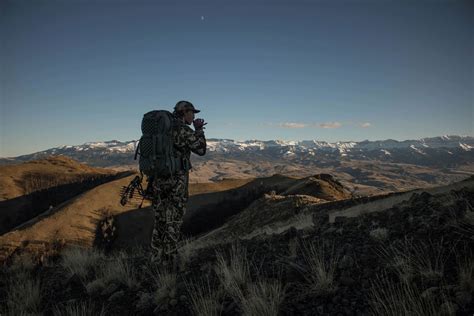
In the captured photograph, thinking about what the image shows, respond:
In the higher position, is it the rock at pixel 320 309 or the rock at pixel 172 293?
the rock at pixel 320 309

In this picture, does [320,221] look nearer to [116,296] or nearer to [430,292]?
[430,292]

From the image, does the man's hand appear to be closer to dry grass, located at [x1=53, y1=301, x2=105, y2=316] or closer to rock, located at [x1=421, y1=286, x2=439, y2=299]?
dry grass, located at [x1=53, y1=301, x2=105, y2=316]

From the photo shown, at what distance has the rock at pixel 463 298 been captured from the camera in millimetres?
2893

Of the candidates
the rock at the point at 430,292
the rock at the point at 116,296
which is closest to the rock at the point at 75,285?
the rock at the point at 116,296

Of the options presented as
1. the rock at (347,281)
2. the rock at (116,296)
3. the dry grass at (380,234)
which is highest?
the dry grass at (380,234)

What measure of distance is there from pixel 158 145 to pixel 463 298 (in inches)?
204

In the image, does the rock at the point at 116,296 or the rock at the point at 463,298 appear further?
the rock at the point at 116,296

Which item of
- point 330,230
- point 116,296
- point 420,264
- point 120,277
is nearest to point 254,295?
point 420,264

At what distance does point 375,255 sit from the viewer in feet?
14.8

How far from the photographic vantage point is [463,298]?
292 centimetres

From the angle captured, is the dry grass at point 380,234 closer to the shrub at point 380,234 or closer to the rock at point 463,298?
the shrub at point 380,234

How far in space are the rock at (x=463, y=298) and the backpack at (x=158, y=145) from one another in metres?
4.88

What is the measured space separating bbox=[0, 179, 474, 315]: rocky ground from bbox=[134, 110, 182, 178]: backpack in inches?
74.4

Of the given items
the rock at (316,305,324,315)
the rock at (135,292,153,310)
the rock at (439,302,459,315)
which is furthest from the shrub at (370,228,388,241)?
the rock at (135,292,153,310)
